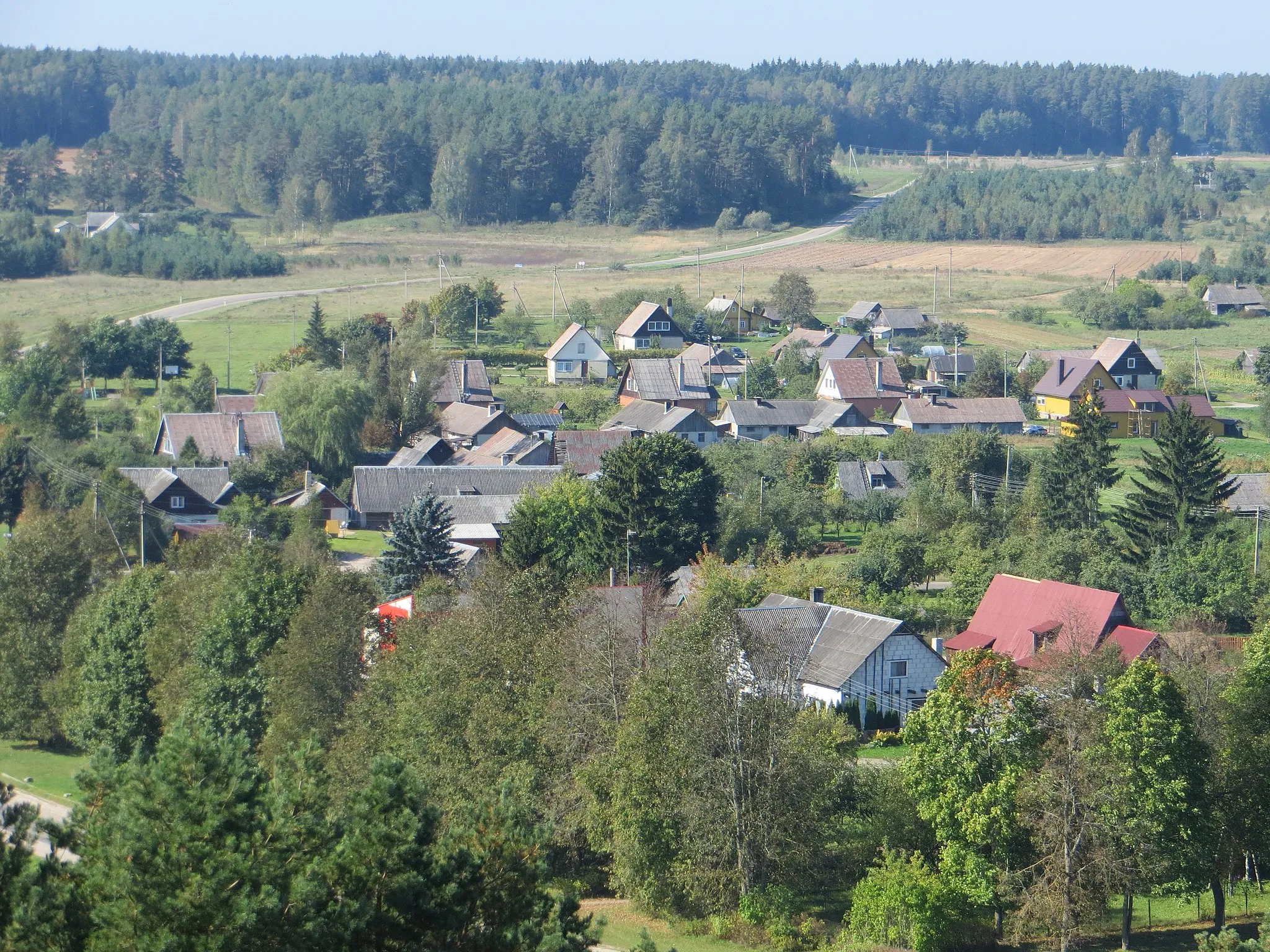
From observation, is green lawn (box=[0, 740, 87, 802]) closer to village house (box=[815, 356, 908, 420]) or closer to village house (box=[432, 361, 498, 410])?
village house (box=[432, 361, 498, 410])

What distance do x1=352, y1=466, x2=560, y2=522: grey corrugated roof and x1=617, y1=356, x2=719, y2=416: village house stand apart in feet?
34.7

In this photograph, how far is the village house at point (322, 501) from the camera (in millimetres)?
35906

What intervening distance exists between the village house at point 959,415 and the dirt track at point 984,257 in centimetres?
3251

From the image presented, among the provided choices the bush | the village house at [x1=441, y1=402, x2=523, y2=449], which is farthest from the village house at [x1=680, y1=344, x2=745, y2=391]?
the bush

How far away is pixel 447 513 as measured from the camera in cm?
3250

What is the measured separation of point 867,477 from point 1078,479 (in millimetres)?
5388

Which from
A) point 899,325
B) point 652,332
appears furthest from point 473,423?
point 899,325

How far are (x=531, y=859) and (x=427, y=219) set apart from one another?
78.1m

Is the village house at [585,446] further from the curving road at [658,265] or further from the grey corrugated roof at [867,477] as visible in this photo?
the curving road at [658,265]

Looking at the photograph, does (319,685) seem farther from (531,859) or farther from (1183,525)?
(1183,525)

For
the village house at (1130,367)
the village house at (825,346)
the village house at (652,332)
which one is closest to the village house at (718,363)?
the village house at (825,346)

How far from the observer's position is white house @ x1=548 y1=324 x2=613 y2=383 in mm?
52938

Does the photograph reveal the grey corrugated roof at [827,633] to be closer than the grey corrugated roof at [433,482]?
Yes

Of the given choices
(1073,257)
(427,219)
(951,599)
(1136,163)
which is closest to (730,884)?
(951,599)
